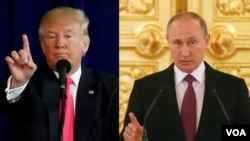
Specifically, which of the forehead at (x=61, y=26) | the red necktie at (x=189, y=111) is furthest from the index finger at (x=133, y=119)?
the forehead at (x=61, y=26)

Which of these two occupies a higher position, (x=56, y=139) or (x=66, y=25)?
(x=66, y=25)

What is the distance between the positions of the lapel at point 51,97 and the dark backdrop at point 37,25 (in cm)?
9

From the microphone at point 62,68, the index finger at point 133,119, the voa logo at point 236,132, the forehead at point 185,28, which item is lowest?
the voa logo at point 236,132

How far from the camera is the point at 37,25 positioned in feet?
8.00

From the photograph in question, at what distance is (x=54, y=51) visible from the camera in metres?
2.39

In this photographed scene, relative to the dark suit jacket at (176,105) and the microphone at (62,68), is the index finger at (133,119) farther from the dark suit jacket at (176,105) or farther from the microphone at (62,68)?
the microphone at (62,68)

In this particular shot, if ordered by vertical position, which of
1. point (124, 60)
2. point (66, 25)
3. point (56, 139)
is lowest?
point (56, 139)

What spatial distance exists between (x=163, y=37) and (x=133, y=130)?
1.56 feet

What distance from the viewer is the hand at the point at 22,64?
7.51 feet

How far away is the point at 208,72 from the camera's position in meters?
2.41

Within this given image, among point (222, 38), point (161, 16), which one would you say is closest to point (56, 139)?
point (161, 16)

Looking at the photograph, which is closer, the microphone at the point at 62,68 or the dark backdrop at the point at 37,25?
the microphone at the point at 62,68

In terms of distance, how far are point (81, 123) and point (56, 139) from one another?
0.14 meters

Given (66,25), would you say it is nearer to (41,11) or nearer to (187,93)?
(41,11)
